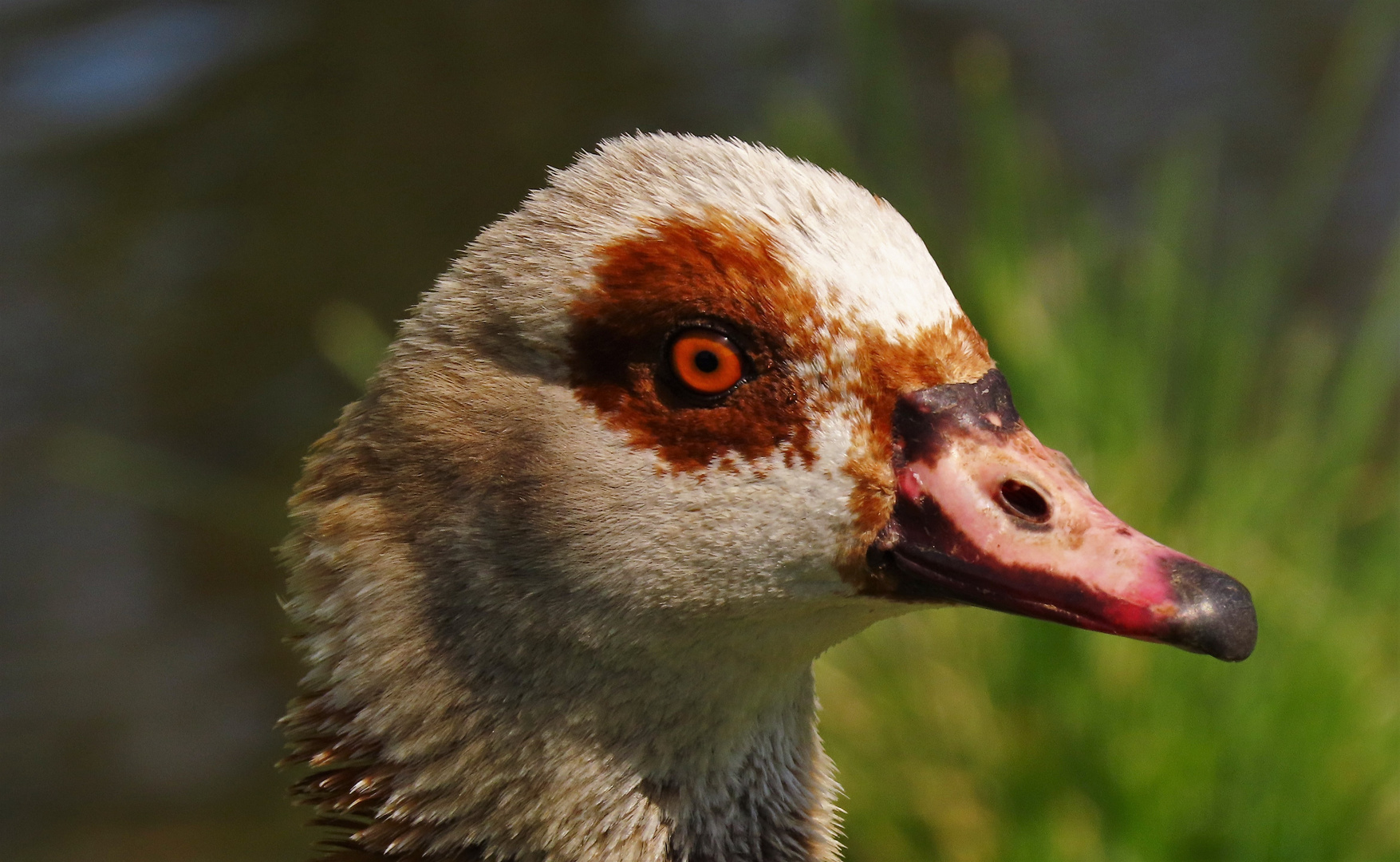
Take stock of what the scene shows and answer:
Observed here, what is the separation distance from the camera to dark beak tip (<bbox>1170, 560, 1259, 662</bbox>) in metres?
1.93

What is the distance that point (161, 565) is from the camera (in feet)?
23.3

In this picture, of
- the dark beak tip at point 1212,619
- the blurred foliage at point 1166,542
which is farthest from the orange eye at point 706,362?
the blurred foliage at point 1166,542

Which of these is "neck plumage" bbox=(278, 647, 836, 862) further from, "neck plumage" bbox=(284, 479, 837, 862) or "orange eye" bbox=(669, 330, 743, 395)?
"orange eye" bbox=(669, 330, 743, 395)

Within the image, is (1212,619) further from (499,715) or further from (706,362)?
(499,715)

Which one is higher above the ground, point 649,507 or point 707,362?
point 707,362

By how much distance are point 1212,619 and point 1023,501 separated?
294mm

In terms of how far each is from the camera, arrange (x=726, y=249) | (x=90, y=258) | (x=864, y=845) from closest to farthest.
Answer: (x=726, y=249), (x=864, y=845), (x=90, y=258)

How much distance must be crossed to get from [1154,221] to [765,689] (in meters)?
2.96

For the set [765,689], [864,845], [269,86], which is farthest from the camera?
[269,86]

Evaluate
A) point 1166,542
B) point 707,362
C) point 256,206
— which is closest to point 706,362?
point 707,362

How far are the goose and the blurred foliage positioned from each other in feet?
5.81

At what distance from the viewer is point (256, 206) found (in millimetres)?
8289

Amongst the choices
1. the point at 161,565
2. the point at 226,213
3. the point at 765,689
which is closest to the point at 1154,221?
the point at 765,689

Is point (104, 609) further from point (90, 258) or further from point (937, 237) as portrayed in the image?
point (937, 237)
